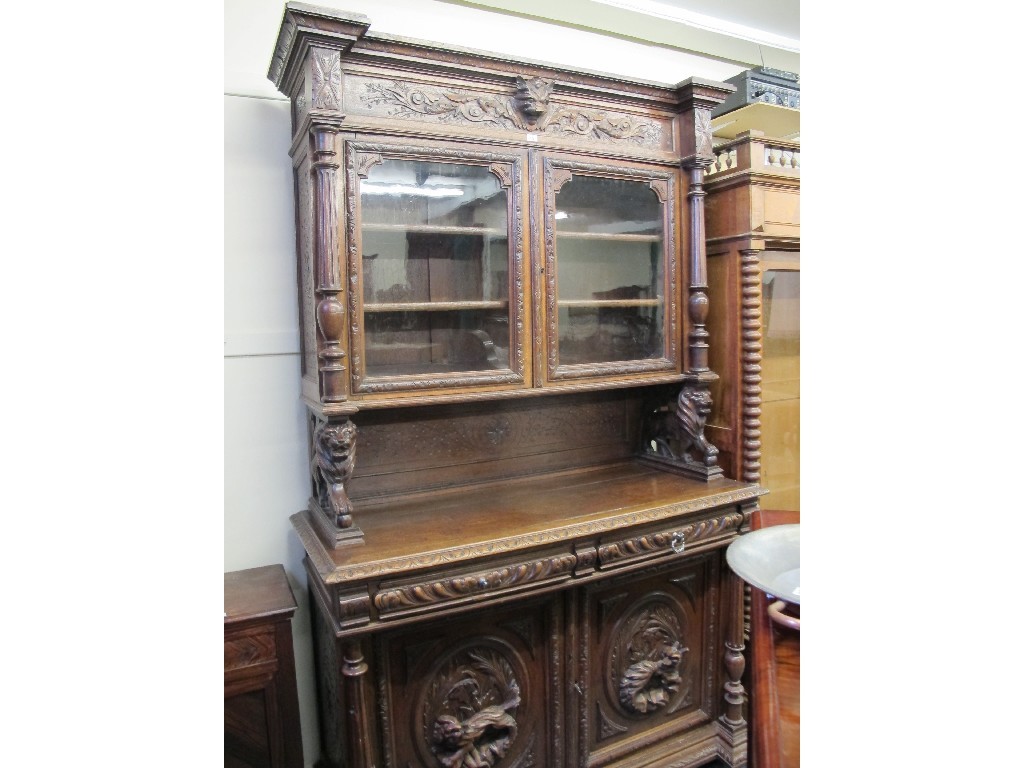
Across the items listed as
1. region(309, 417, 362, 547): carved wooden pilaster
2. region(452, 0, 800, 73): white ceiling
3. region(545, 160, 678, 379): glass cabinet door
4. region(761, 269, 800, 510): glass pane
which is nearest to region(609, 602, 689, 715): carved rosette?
region(761, 269, 800, 510): glass pane

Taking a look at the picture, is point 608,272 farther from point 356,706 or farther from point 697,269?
point 356,706

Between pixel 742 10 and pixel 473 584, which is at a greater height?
pixel 742 10

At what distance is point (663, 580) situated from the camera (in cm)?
176

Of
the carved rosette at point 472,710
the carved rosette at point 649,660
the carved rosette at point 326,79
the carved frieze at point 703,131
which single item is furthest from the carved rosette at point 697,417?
the carved rosette at point 326,79

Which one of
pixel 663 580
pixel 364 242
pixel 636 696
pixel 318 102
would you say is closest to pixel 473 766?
pixel 636 696

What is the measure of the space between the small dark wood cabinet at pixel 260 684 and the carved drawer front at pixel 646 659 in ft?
2.27

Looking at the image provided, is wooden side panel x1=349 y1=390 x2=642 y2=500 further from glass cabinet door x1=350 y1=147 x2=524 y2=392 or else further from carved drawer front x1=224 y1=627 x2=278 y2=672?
carved drawer front x1=224 y1=627 x2=278 y2=672

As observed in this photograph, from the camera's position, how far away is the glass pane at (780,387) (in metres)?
1.97

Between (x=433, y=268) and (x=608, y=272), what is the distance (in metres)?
0.50

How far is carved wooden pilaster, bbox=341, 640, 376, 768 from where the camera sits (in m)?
1.38

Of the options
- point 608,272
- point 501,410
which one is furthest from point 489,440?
point 608,272

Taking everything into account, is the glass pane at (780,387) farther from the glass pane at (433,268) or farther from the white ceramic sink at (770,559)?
the white ceramic sink at (770,559)

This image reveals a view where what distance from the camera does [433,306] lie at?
5.23 feet
